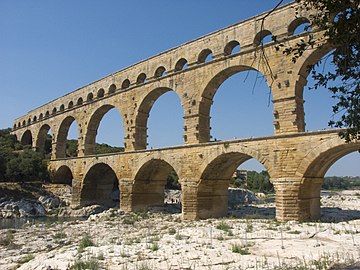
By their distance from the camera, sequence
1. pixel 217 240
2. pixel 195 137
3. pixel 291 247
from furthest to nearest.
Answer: pixel 195 137
pixel 217 240
pixel 291 247

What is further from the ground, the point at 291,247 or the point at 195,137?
the point at 195,137

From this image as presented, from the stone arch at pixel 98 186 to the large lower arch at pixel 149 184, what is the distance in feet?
16.3

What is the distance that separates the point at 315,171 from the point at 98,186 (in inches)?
718

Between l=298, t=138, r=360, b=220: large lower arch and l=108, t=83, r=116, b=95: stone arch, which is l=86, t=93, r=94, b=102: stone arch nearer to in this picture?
l=108, t=83, r=116, b=95: stone arch

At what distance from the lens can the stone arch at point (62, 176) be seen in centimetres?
Result: 2952

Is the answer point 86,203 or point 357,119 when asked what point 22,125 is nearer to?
point 86,203

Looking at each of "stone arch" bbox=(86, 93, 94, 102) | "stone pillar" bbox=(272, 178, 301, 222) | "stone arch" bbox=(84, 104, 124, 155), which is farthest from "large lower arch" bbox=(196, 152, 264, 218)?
"stone arch" bbox=(86, 93, 94, 102)

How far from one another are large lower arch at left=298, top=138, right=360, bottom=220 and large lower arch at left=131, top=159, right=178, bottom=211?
900cm

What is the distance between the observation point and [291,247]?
853 centimetres

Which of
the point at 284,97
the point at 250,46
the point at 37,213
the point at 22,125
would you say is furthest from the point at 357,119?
the point at 22,125

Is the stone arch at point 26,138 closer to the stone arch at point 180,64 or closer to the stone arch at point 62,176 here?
the stone arch at point 62,176

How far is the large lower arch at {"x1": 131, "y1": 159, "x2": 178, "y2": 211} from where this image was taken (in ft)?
67.8

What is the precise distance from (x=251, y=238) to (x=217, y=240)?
1.09m

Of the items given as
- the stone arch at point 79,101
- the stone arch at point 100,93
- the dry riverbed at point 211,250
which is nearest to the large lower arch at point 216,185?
the dry riverbed at point 211,250
